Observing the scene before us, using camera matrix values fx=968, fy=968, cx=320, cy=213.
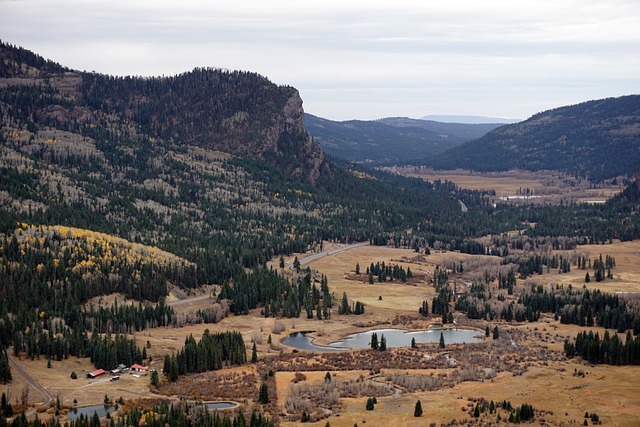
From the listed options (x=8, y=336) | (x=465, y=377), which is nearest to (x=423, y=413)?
(x=465, y=377)

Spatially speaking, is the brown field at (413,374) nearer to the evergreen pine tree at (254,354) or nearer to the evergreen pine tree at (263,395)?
the evergreen pine tree at (263,395)

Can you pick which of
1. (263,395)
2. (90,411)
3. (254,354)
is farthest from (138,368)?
(263,395)

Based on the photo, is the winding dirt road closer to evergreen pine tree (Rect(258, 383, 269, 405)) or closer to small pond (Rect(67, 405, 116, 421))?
small pond (Rect(67, 405, 116, 421))

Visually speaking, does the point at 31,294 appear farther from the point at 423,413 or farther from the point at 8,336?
the point at 423,413

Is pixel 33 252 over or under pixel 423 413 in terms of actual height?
over

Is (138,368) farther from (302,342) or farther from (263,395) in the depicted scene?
(302,342)

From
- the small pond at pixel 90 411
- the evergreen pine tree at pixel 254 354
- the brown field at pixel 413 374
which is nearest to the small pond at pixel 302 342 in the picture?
the brown field at pixel 413 374
